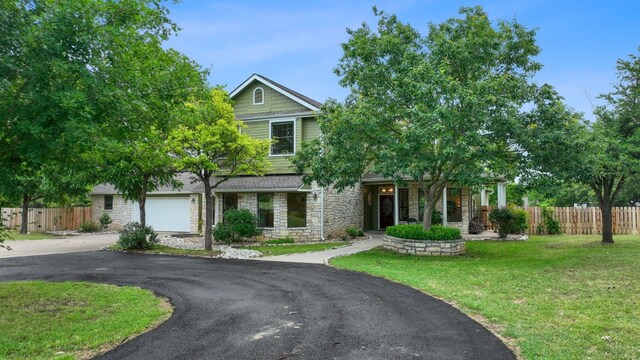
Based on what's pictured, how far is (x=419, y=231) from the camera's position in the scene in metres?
14.2

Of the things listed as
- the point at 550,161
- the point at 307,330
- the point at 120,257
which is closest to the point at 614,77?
the point at 550,161

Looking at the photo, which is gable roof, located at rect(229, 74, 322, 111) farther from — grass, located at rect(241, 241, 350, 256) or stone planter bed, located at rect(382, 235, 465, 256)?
stone planter bed, located at rect(382, 235, 465, 256)

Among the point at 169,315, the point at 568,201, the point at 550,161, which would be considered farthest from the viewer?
the point at 568,201

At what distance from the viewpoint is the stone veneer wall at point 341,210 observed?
63.2 feet

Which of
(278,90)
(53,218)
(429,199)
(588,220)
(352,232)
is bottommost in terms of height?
(352,232)

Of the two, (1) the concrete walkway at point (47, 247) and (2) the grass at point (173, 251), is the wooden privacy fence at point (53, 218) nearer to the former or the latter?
(1) the concrete walkway at point (47, 247)

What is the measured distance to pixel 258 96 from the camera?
65.2ft

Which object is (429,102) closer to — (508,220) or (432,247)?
(432,247)

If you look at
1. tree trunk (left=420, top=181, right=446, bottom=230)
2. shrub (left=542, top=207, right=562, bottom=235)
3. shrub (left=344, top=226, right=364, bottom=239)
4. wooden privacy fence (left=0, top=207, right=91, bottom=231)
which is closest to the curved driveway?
tree trunk (left=420, top=181, right=446, bottom=230)

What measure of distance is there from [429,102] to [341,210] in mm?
9830

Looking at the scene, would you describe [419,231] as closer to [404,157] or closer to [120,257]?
[404,157]

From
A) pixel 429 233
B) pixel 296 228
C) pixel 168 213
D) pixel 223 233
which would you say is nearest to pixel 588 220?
pixel 429 233

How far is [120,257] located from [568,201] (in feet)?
117

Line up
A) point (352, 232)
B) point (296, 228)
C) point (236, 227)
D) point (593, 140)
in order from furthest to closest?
point (352, 232) < point (296, 228) < point (236, 227) < point (593, 140)
